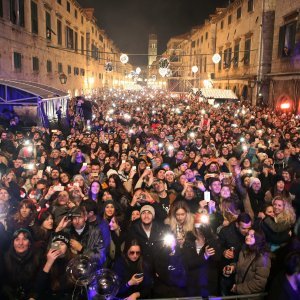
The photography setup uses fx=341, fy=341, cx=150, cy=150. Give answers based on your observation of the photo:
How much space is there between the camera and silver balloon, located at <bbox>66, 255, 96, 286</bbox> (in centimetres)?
383

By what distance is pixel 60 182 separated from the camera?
298 inches

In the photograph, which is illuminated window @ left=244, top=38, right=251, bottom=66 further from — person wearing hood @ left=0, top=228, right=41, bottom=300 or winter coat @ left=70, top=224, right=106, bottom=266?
person wearing hood @ left=0, top=228, right=41, bottom=300

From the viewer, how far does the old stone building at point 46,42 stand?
18.7 metres

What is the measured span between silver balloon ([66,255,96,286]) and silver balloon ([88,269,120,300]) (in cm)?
10

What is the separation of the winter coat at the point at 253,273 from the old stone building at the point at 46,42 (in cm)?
1698

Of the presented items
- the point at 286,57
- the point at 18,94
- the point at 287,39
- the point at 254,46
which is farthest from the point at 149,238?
the point at 254,46

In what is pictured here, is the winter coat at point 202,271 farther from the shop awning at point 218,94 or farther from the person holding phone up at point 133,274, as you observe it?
the shop awning at point 218,94

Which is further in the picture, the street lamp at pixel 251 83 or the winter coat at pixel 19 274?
the street lamp at pixel 251 83

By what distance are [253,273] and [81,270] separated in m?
2.09

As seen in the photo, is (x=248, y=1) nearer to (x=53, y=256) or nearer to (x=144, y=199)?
(x=144, y=199)

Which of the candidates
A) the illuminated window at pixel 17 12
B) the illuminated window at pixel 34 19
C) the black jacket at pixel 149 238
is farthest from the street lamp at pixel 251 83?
the black jacket at pixel 149 238

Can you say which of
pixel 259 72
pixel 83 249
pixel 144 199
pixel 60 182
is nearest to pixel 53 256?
pixel 83 249

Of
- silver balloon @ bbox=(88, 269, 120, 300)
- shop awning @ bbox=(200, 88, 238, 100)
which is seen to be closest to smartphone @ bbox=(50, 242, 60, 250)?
silver balloon @ bbox=(88, 269, 120, 300)

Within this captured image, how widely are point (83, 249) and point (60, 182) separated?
314 cm
